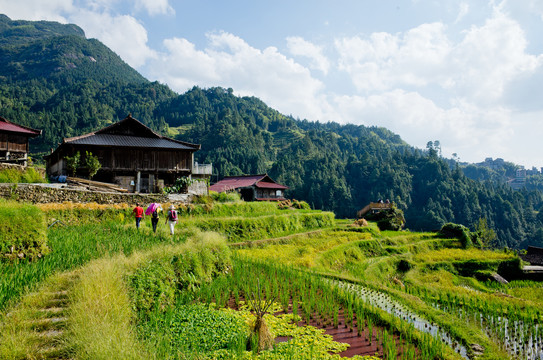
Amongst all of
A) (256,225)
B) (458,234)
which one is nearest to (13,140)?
(256,225)

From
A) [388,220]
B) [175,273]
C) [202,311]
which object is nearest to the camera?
[202,311]

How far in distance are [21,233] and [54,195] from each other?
34.8ft

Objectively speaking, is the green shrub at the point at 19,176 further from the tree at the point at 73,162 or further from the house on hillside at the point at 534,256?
the house on hillside at the point at 534,256

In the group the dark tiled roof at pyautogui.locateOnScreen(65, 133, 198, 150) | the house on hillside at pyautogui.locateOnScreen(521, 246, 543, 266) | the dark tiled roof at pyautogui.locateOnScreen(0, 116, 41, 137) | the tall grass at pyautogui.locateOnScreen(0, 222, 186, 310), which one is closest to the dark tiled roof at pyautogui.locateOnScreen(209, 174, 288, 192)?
the dark tiled roof at pyautogui.locateOnScreen(65, 133, 198, 150)

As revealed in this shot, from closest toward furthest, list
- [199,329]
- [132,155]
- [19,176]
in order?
[199,329] < [19,176] < [132,155]

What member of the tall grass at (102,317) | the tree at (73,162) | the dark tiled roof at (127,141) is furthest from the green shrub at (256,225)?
the tree at (73,162)

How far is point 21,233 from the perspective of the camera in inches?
364

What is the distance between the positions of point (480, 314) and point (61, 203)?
68.7ft

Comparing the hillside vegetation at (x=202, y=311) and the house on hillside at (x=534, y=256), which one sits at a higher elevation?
the hillside vegetation at (x=202, y=311)

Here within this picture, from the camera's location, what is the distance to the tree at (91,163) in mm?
26531

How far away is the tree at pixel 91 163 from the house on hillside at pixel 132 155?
44.0 inches

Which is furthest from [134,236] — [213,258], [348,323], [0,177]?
[0,177]

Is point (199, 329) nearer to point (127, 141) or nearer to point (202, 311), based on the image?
point (202, 311)

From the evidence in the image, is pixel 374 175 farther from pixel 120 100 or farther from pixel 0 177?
pixel 120 100
